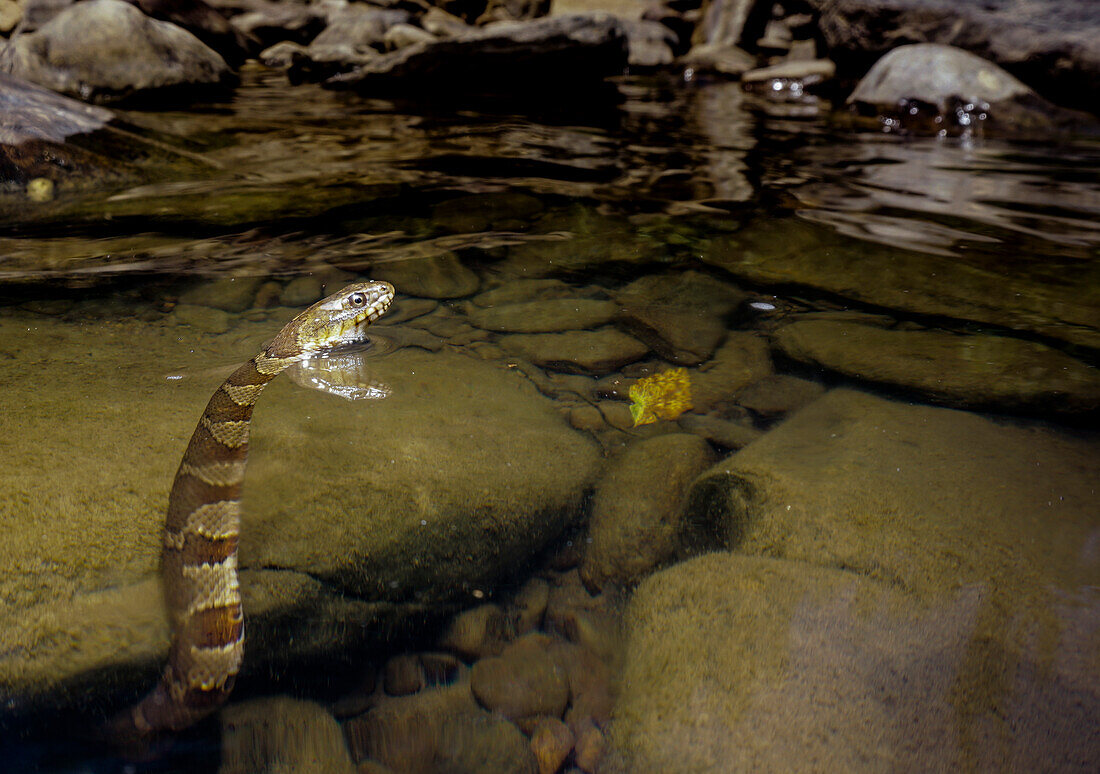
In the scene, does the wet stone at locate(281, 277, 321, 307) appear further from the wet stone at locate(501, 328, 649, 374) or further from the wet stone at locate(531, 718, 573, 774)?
the wet stone at locate(531, 718, 573, 774)

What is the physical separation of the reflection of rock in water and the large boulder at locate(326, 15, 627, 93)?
8.35 metres

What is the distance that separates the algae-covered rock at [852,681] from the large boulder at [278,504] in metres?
0.78

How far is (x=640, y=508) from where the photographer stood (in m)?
3.05

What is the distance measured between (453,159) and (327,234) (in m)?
2.23

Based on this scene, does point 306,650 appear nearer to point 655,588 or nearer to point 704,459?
point 655,588

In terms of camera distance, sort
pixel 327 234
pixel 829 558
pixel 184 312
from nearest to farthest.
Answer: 1. pixel 829 558
2. pixel 184 312
3. pixel 327 234

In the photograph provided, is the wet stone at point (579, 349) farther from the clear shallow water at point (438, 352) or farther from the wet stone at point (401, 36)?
the wet stone at point (401, 36)

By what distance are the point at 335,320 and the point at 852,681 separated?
2.98 meters

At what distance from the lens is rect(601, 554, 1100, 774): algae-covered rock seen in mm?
1949

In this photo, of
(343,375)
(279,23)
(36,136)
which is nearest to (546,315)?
(343,375)

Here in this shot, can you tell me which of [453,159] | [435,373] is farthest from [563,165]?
[435,373]

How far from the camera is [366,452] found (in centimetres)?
302

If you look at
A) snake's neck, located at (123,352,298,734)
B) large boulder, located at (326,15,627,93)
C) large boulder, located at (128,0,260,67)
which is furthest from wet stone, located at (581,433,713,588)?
large boulder, located at (128,0,260,67)

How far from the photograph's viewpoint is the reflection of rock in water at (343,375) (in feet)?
11.3
